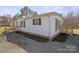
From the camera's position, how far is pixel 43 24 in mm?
7055

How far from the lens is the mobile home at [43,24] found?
7.01m

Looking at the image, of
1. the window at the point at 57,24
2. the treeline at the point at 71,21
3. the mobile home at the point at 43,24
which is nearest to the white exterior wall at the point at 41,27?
the mobile home at the point at 43,24

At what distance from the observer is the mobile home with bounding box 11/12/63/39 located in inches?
276

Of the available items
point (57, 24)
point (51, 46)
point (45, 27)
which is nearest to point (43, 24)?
point (45, 27)

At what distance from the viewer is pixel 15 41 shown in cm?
712

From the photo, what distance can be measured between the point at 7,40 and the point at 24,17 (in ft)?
2.13

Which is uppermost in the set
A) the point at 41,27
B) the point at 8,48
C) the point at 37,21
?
the point at 37,21

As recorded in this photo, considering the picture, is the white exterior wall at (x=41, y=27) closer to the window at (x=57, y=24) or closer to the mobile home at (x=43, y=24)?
the mobile home at (x=43, y=24)

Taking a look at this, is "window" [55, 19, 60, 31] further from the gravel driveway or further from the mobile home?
the gravel driveway

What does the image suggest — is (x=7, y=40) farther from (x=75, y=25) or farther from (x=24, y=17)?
(x=75, y=25)

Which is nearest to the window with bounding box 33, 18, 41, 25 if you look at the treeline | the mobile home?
the mobile home

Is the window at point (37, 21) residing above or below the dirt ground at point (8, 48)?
above

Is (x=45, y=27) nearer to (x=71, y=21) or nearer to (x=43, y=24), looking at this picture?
(x=43, y=24)
